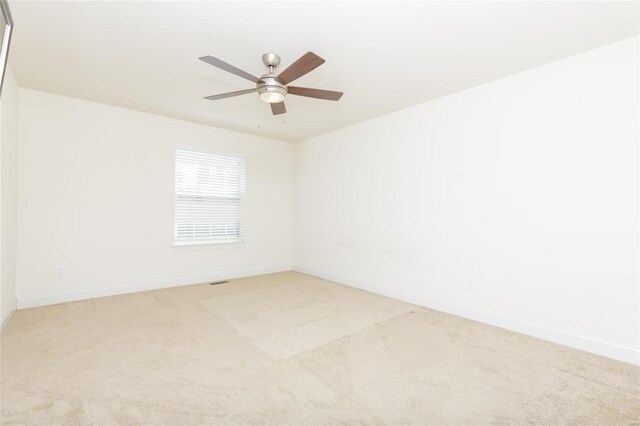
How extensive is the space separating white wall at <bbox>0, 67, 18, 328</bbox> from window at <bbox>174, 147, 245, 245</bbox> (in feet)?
5.75

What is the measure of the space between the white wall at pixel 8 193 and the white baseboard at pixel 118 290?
18 centimetres

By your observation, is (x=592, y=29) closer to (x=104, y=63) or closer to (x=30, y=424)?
(x=104, y=63)

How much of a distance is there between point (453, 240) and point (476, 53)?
1.92 metres

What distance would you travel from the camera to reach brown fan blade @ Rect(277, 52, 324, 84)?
2033mm

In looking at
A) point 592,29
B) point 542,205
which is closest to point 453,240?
point 542,205

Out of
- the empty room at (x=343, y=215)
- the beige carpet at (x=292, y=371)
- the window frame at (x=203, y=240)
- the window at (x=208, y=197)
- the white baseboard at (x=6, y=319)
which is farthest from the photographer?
the window at (x=208, y=197)

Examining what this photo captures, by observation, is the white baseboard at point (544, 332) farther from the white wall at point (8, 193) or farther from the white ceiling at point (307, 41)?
the white wall at point (8, 193)

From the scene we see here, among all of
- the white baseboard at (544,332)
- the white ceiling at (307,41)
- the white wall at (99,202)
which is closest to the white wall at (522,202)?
the white baseboard at (544,332)

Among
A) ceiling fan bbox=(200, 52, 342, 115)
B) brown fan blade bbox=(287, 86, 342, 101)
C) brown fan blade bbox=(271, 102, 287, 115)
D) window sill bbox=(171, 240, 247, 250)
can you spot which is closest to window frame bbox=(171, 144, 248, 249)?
window sill bbox=(171, 240, 247, 250)

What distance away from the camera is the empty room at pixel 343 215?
200 centimetres

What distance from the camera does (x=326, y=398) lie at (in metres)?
1.88

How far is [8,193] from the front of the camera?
3090mm

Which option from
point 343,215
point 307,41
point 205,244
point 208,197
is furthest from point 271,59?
point 205,244

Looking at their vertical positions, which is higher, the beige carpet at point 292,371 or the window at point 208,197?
the window at point 208,197
